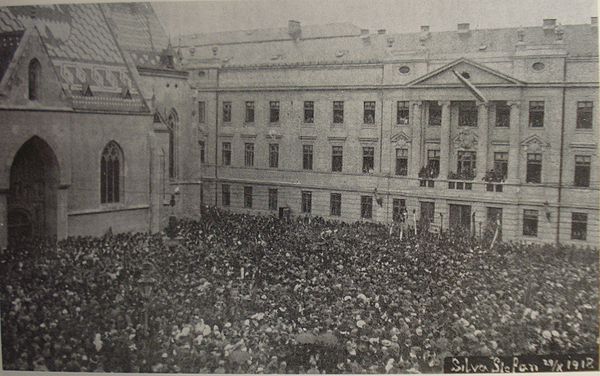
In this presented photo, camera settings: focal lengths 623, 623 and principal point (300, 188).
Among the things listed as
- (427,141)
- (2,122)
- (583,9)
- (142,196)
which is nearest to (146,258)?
(142,196)

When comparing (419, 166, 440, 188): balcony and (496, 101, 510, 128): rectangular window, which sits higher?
(496, 101, 510, 128): rectangular window

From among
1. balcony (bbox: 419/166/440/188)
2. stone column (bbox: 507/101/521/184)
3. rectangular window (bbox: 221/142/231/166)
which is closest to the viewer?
stone column (bbox: 507/101/521/184)

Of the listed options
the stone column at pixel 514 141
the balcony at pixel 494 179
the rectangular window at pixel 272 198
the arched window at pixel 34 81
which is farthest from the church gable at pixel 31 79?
the stone column at pixel 514 141

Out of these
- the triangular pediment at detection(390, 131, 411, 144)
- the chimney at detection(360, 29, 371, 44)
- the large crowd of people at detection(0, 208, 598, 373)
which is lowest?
the large crowd of people at detection(0, 208, 598, 373)

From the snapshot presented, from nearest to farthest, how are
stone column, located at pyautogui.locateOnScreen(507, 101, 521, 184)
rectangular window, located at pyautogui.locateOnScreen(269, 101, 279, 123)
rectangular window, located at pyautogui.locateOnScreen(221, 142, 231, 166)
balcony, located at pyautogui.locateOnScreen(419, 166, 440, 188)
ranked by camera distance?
stone column, located at pyautogui.locateOnScreen(507, 101, 521, 184), balcony, located at pyautogui.locateOnScreen(419, 166, 440, 188), rectangular window, located at pyautogui.locateOnScreen(269, 101, 279, 123), rectangular window, located at pyautogui.locateOnScreen(221, 142, 231, 166)

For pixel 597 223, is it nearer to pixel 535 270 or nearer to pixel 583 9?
pixel 535 270

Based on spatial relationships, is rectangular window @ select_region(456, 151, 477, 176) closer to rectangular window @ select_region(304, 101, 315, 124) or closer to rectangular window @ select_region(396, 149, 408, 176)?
rectangular window @ select_region(396, 149, 408, 176)

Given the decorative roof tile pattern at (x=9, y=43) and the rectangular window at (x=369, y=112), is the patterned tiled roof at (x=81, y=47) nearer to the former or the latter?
the decorative roof tile pattern at (x=9, y=43)

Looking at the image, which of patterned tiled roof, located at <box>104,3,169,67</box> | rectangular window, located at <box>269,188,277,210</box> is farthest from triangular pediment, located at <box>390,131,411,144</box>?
patterned tiled roof, located at <box>104,3,169,67</box>
